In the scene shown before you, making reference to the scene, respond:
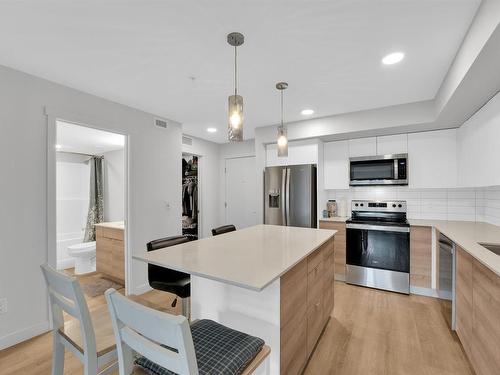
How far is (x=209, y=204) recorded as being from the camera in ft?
17.1

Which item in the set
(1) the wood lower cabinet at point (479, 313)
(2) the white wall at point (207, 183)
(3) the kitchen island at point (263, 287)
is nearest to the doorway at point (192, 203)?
(2) the white wall at point (207, 183)

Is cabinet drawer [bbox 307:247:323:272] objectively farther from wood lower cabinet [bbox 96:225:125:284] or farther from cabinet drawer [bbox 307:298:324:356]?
wood lower cabinet [bbox 96:225:125:284]

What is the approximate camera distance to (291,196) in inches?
147

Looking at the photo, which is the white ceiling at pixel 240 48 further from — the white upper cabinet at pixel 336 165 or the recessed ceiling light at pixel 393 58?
the white upper cabinet at pixel 336 165

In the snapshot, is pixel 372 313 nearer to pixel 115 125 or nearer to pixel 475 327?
pixel 475 327

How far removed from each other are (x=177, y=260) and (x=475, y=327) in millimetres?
2072

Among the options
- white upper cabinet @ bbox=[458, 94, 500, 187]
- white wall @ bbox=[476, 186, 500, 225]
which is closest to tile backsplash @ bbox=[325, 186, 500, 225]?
white wall @ bbox=[476, 186, 500, 225]

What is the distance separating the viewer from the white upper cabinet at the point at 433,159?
315 centimetres

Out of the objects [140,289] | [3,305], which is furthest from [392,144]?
[3,305]

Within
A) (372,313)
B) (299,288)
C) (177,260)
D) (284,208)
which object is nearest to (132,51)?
(177,260)

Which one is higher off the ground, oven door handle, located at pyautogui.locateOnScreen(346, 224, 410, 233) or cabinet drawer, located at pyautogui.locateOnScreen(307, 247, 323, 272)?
oven door handle, located at pyautogui.locateOnScreen(346, 224, 410, 233)

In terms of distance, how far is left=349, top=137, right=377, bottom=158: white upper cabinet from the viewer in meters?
3.59

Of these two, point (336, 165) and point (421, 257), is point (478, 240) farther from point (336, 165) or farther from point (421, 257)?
point (336, 165)

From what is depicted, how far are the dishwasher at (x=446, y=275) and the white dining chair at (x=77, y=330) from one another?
2814mm
